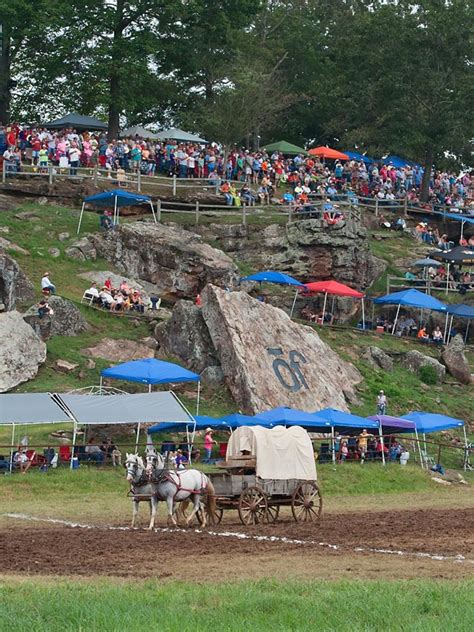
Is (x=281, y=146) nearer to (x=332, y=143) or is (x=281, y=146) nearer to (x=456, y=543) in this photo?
(x=332, y=143)

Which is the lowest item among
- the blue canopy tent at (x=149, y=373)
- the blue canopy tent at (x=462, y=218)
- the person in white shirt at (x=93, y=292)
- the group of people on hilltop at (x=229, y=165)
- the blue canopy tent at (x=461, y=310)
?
the blue canopy tent at (x=149, y=373)

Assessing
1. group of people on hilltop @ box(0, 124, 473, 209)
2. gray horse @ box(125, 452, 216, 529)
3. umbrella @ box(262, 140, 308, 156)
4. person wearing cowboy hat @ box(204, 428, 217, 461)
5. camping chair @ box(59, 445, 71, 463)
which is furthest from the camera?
umbrella @ box(262, 140, 308, 156)

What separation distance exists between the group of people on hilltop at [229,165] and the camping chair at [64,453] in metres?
25.4

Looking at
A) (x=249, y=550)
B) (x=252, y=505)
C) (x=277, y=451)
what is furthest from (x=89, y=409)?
(x=249, y=550)

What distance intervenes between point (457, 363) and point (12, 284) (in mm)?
19811

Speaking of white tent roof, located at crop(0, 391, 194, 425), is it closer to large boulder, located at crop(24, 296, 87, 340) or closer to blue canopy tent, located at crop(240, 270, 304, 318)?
large boulder, located at crop(24, 296, 87, 340)

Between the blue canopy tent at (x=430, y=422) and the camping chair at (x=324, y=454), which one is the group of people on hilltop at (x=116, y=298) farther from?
the blue canopy tent at (x=430, y=422)

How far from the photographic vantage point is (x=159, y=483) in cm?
2697

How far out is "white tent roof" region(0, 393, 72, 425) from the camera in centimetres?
3512

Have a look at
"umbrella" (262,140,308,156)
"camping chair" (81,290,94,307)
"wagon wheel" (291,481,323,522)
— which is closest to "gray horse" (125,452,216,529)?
→ "wagon wheel" (291,481,323,522)

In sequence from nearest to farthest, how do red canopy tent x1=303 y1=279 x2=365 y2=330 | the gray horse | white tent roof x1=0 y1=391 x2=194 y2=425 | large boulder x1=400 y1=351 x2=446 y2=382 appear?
1. the gray horse
2. white tent roof x1=0 y1=391 x2=194 y2=425
3. large boulder x1=400 y1=351 x2=446 y2=382
4. red canopy tent x1=303 y1=279 x2=365 y2=330

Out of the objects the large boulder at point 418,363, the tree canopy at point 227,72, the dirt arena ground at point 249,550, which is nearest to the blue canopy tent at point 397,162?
the tree canopy at point 227,72

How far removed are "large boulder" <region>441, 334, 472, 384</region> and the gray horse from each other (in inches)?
1144

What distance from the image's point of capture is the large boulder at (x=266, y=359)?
4481 centimetres
